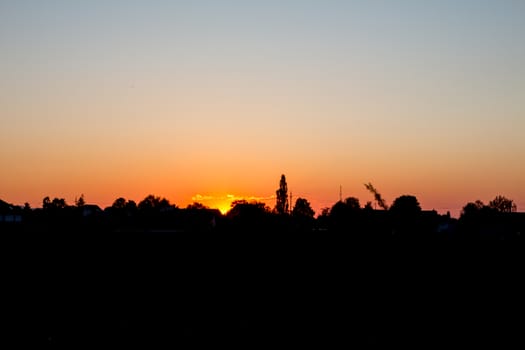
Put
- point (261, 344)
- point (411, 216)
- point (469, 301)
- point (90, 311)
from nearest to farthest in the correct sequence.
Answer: point (261, 344), point (90, 311), point (469, 301), point (411, 216)

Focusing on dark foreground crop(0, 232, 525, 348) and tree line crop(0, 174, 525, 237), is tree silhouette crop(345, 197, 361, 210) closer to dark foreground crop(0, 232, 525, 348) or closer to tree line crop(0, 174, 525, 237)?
tree line crop(0, 174, 525, 237)

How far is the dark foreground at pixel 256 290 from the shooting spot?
12.4 metres

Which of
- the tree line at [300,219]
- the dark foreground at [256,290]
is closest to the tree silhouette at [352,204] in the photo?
the tree line at [300,219]

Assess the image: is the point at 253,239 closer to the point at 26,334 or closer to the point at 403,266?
the point at 403,266

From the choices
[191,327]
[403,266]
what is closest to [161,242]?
[191,327]

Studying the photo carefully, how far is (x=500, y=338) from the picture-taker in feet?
41.9

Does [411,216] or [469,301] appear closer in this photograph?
[469,301]

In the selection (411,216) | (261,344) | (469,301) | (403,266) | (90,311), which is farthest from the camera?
(411,216)

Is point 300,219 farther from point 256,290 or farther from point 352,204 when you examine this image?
point 352,204

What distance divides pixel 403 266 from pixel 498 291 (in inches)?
83.8

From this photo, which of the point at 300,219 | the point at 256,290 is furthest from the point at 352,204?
the point at 256,290

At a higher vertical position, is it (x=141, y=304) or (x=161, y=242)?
(x=161, y=242)

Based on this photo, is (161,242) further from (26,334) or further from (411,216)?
(411,216)

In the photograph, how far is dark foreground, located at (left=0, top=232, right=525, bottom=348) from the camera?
1243cm
